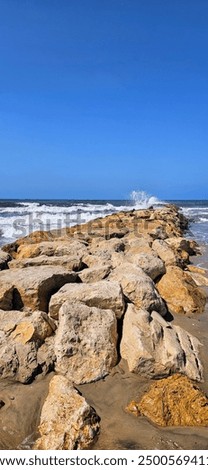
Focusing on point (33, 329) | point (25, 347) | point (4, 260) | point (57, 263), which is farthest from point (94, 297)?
point (4, 260)

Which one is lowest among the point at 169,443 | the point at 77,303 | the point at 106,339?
the point at 169,443

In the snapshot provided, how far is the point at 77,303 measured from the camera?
393 centimetres

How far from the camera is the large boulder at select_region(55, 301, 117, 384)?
349 cm

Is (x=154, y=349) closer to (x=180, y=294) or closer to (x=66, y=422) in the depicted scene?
(x=66, y=422)

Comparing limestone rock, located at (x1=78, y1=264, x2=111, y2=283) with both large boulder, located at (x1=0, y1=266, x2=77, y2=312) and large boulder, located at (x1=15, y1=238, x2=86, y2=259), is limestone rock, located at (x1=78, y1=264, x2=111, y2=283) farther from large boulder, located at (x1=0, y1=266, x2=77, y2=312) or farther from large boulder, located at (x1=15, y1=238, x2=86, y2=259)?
large boulder, located at (x1=15, y1=238, x2=86, y2=259)

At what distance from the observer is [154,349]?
3650 mm

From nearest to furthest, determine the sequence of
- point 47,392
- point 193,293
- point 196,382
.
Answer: point 47,392, point 196,382, point 193,293

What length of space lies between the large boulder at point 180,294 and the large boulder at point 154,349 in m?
1.40

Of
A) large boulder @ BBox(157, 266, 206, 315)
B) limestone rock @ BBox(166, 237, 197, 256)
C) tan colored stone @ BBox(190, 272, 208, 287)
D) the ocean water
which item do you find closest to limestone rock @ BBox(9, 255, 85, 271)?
large boulder @ BBox(157, 266, 206, 315)

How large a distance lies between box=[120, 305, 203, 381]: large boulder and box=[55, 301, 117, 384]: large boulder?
17 cm

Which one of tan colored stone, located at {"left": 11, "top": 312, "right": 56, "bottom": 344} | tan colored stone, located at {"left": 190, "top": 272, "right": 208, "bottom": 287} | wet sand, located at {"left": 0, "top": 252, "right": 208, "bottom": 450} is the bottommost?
wet sand, located at {"left": 0, "top": 252, "right": 208, "bottom": 450}
